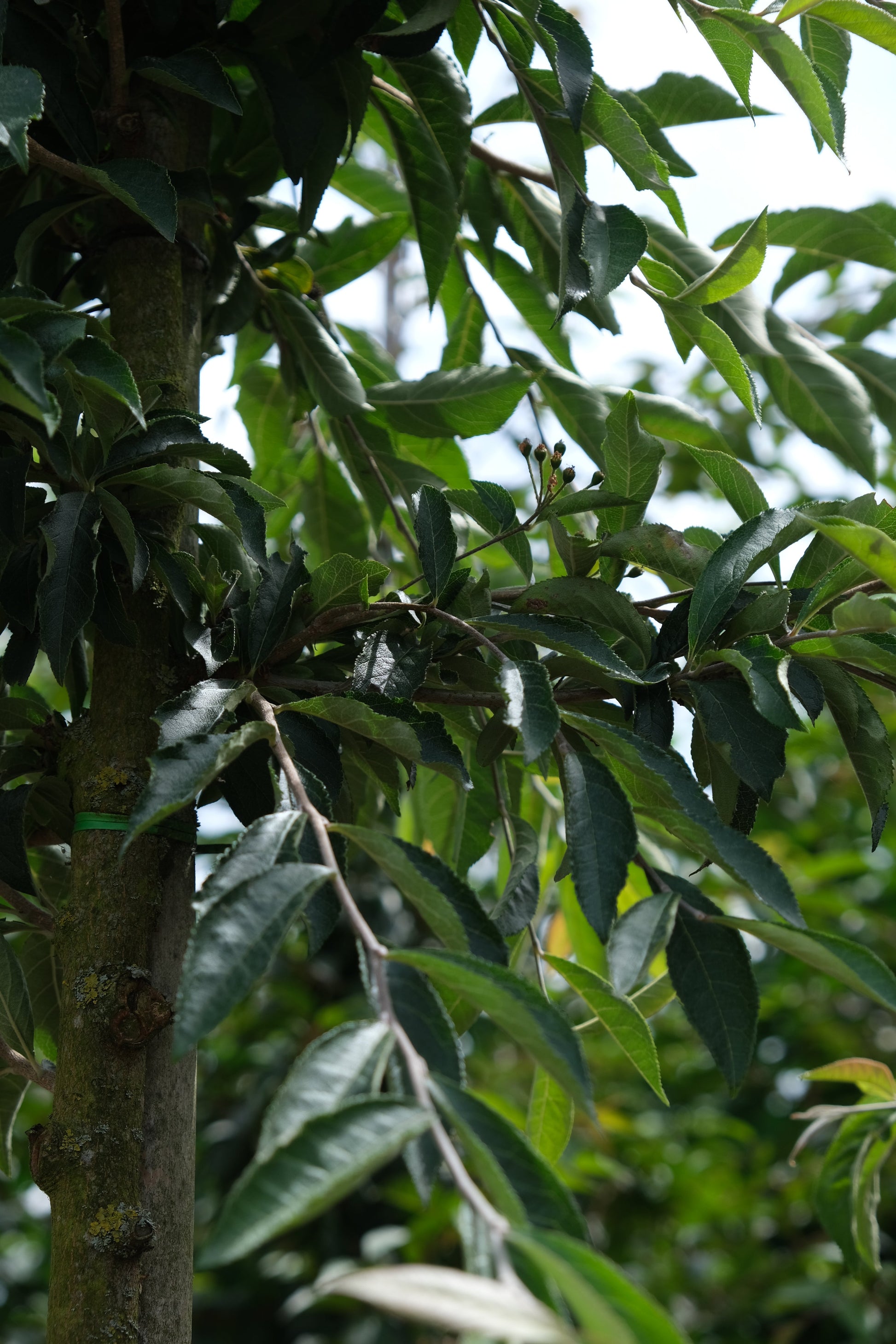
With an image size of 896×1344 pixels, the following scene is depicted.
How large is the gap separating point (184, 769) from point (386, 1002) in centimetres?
11

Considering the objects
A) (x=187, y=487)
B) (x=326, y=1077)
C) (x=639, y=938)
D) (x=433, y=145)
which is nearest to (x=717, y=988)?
(x=639, y=938)

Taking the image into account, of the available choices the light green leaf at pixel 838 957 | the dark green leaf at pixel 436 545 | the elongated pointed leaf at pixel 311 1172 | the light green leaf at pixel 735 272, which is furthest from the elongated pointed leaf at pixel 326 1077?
the light green leaf at pixel 735 272

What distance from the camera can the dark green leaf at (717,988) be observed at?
14.5 inches

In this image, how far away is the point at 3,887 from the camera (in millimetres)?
493

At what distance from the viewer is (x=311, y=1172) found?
241 mm

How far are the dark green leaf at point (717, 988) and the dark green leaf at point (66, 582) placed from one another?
0.24 metres

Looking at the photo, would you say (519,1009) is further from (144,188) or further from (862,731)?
(144,188)

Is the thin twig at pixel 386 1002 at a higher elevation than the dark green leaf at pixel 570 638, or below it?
below

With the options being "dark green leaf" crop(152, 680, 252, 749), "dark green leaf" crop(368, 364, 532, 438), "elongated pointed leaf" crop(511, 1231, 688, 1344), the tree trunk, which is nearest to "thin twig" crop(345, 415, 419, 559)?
"dark green leaf" crop(368, 364, 532, 438)

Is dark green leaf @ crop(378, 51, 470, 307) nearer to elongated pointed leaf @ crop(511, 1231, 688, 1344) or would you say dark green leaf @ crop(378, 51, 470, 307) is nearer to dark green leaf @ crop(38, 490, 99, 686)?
dark green leaf @ crop(38, 490, 99, 686)

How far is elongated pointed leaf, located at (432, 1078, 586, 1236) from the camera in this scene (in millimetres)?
257

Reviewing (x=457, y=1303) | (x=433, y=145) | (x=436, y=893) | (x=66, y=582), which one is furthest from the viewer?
(x=433, y=145)

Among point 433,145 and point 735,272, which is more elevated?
point 433,145

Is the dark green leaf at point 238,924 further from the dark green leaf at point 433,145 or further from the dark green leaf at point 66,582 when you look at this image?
the dark green leaf at point 433,145
